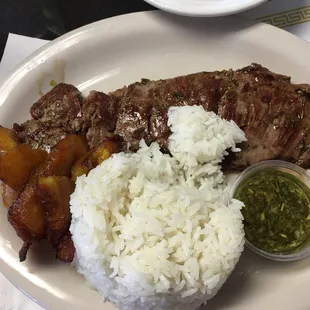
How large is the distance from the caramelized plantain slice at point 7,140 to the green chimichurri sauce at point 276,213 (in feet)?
4.25

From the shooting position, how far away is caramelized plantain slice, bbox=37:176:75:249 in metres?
2.53

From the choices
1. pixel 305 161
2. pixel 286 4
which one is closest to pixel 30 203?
pixel 305 161

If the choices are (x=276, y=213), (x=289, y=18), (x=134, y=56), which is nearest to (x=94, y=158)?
(x=134, y=56)

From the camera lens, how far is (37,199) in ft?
8.44

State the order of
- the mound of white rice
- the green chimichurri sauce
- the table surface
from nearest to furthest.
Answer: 1. the mound of white rice
2. the green chimichurri sauce
3. the table surface

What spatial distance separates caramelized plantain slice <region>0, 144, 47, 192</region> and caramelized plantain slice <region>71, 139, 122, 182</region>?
213 millimetres

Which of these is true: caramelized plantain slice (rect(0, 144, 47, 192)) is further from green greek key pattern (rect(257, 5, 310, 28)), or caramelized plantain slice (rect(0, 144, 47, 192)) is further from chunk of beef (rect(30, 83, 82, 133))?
green greek key pattern (rect(257, 5, 310, 28))

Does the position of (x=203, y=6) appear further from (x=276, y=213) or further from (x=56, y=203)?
(x=56, y=203)

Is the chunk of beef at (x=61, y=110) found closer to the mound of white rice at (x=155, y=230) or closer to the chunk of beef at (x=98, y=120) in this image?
the chunk of beef at (x=98, y=120)

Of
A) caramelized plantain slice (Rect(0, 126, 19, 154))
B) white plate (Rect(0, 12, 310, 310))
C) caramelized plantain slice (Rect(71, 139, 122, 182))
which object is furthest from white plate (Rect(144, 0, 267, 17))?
caramelized plantain slice (Rect(0, 126, 19, 154))

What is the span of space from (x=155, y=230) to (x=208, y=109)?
807mm

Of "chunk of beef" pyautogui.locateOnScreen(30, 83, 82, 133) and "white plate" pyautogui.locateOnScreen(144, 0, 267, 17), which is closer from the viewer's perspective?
"chunk of beef" pyautogui.locateOnScreen(30, 83, 82, 133)

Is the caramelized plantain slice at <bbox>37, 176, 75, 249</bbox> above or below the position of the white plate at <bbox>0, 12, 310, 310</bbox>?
below

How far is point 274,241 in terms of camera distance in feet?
8.66
